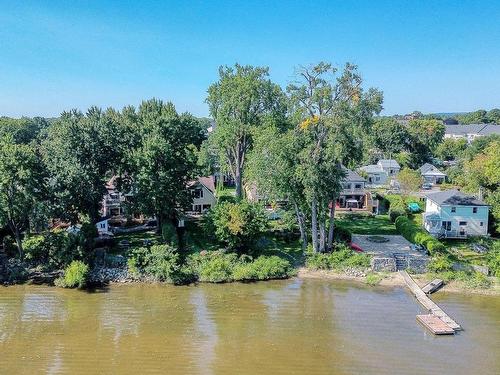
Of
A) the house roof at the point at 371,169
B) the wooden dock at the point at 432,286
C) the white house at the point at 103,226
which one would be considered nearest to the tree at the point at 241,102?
the white house at the point at 103,226

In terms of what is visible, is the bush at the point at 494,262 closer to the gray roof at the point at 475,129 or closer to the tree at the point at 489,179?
the tree at the point at 489,179

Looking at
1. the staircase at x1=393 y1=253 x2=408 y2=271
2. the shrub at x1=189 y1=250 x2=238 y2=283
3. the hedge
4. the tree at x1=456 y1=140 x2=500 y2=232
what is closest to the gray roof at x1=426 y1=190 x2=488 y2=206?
the tree at x1=456 y1=140 x2=500 y2=232

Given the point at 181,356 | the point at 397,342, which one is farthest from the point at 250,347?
the point at 397,342

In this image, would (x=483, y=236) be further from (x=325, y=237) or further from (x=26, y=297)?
(x=26, y=297)

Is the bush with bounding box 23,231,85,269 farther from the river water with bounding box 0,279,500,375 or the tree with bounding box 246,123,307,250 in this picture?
the tree with bounding box 246,123,307,250

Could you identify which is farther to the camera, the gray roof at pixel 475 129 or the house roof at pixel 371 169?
the gray roof at pixel 475 129

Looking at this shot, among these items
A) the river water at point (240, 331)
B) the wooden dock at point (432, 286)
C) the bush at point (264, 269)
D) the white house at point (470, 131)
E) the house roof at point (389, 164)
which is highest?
the white house at point (470, 131)

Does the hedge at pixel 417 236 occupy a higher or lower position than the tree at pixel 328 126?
lower
